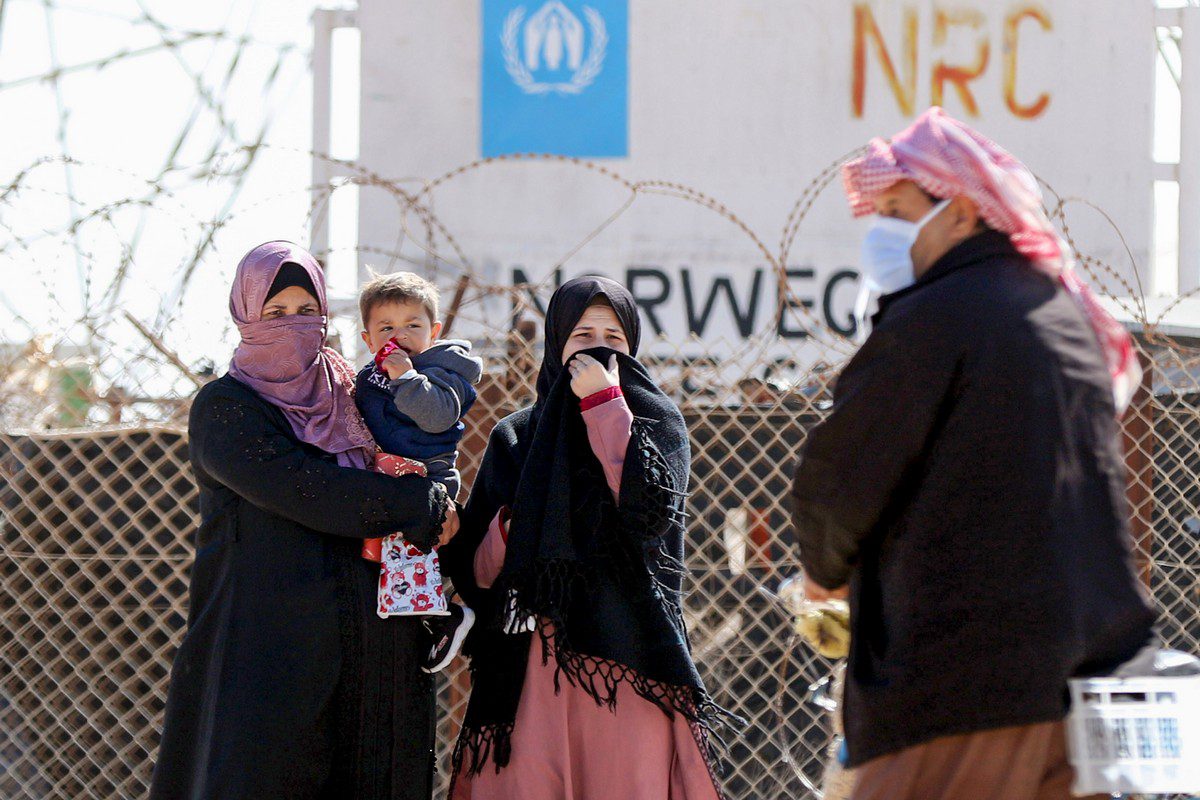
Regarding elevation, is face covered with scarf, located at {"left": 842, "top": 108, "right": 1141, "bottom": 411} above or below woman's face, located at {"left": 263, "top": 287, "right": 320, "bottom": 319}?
above

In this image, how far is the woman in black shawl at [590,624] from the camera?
2941 millimetres

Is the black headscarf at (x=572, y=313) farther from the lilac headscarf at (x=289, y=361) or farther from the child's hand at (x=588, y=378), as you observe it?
the lilac headscarf at (x=289, y=361)

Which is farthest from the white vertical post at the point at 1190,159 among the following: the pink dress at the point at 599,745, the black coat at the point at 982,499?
the black coat at the point at 982,499

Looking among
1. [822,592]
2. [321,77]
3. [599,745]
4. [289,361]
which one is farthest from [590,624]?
[321,77]

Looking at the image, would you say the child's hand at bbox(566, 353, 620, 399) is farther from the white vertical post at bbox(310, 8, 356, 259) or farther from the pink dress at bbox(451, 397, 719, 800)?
the white vertical post at bbox(310, 8, 356, 259)

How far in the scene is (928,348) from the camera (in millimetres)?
2049

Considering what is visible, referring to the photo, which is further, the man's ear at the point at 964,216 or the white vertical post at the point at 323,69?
the white vertical post at the point at 323,69

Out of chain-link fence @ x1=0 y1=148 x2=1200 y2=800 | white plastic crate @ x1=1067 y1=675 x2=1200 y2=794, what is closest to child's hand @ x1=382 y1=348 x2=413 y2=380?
chain-link fence @ x1=0 y1=148 x2=1200 y2=800

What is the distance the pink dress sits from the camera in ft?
9.60

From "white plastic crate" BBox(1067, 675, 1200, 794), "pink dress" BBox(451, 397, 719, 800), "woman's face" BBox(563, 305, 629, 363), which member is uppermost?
"woman's face" BBox(563, 305, 629, 363)

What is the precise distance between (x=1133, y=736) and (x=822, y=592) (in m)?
0.56

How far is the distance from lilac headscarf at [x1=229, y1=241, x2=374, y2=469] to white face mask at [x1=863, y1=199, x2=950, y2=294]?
134 centimetres

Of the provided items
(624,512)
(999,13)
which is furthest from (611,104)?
(624,512)

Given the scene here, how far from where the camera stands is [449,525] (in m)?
3.04
